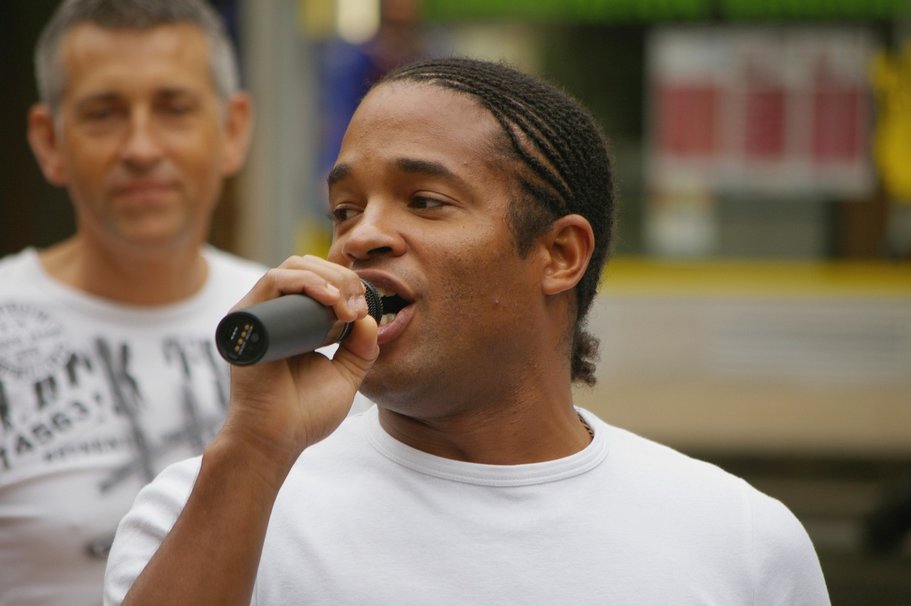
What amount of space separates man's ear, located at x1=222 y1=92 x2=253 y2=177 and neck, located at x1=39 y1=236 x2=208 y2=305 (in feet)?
1.14

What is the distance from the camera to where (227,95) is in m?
3.92

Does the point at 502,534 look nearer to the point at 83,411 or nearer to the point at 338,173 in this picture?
the point at 338,173

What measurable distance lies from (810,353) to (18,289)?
842 centimetres

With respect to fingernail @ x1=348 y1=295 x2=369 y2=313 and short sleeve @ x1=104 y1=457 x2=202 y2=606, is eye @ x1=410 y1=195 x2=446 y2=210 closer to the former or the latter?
fingernail @ x1=348 y1=295 x2=369 y2=313

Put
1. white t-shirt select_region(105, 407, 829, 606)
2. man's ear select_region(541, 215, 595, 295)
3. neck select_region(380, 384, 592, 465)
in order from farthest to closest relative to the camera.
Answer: man's ear select_region(541, 215, 595, 295) < neck select_region(380, 384, 592, 465) < white t-shirt select_region(105, 407, 829, 606)

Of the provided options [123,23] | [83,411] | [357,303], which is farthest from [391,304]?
[123,23]

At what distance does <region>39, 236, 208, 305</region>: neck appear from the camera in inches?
142

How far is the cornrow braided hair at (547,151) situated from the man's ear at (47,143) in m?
1.48

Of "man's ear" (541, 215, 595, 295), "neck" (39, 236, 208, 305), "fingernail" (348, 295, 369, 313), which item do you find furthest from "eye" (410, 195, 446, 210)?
"neck" (39, 236, 208, 305)

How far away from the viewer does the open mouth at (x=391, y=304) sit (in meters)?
2.30

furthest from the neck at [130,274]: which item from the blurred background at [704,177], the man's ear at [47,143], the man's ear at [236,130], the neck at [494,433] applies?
the blurred background at [704,177]

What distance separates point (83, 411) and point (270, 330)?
1.63 meters

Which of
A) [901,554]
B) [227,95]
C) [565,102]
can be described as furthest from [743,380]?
[565,102]

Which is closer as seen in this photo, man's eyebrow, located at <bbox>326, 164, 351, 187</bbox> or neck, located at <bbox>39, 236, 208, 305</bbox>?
man's eyebrow, located at <bbox>326, 164, 351, 187</bbox>
